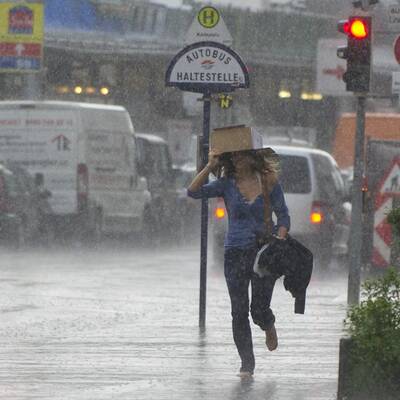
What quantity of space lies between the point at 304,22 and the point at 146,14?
739cm

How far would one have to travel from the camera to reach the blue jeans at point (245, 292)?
12117mm

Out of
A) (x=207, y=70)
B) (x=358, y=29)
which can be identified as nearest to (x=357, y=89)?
(x=358, y=29)

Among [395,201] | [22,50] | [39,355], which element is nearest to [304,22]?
[22,50]

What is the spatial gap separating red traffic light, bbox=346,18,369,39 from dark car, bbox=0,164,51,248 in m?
12.0

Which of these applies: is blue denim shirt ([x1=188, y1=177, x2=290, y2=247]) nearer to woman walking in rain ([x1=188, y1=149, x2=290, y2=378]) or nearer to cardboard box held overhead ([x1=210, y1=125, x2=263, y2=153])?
woman walking in rain ([x1=188, y1=149, x2=290, y2=378])

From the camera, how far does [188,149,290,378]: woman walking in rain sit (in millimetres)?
12133

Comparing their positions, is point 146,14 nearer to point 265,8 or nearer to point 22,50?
point 265,8

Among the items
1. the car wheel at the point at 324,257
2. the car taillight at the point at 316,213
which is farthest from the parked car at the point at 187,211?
the car taillight at the point at 316,213

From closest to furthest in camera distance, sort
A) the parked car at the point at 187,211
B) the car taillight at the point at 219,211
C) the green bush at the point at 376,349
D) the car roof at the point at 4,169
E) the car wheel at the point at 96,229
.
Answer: the green bush at the point at 376,349
the car taillight at the point at 219,211
the car roof at the point at 4,169
the car wheel at the point at 96,229
the parked car at the point at 187,211

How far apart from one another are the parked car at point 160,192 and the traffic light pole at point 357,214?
16020 millimetres

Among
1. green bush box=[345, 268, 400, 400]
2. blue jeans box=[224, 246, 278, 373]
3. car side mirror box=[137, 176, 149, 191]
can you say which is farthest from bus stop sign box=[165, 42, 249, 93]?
car side mirror box=[137, 176, 149, 191]

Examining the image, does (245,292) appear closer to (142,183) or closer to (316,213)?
(316,213)

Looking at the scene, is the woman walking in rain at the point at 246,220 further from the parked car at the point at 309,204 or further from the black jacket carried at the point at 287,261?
the parked car at the point at 309,204

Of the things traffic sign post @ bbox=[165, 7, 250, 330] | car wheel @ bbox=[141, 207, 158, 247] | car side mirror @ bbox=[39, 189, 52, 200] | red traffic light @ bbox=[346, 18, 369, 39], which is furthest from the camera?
car wheel @ bbox=[141, 207, 158, 247]
